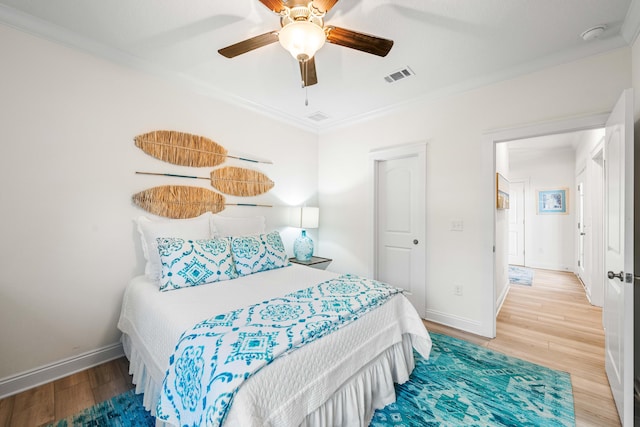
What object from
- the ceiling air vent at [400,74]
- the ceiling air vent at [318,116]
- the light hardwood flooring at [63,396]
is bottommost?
the light hardwood flooring at [63,396]

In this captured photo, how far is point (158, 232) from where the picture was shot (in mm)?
2256

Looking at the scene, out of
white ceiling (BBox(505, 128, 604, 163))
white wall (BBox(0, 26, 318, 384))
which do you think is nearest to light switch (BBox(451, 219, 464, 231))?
white ceiling (BBox(505, 128, 604, 163))

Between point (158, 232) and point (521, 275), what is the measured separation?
6297 mm

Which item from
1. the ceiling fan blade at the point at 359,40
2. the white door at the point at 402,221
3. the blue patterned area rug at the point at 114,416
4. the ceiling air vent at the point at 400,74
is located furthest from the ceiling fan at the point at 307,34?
the blue patterned area rug at the point at 114,416

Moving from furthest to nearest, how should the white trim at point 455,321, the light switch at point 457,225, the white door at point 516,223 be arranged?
the white door at point 516,223
the light switch at point 457,225
the white trim at point 455,321

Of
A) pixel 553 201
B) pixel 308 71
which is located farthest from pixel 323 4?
pixel 553 201

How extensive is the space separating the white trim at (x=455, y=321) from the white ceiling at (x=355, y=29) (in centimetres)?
242

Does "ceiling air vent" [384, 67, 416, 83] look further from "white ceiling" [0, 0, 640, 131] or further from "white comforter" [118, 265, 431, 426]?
"white comforter" [118, 265, 431, 426]

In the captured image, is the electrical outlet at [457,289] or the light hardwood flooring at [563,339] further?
the electrical outlet at [457,289]

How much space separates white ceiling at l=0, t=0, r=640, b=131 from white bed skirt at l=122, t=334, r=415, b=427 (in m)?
2.29

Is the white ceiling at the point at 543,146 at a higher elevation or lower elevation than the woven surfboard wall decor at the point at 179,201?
higher

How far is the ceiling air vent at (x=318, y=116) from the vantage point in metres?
3.53

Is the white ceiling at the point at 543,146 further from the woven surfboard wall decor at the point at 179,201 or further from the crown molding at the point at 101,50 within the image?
the woven surfboard wall decor at the point at 179,201

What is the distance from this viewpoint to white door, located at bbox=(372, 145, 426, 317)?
3119 millimetres
